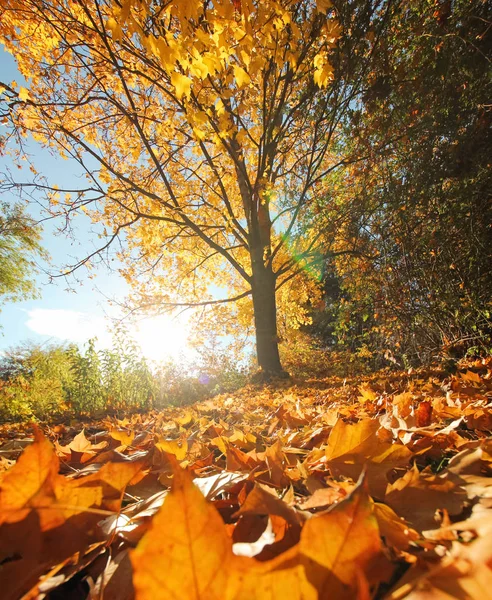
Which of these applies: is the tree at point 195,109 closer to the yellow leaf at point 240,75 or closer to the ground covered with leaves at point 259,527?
the yellow leaf at point 240,75

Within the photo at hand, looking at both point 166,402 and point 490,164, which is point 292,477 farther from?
point 166,402

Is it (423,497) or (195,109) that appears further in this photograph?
(195,109)

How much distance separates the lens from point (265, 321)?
618 cm

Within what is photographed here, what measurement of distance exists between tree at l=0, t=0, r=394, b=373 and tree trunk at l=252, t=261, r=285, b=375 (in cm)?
2

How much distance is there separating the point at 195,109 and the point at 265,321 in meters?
3.75

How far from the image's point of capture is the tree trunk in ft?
20.1

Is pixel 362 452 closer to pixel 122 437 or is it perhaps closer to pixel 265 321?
pixel 122 437

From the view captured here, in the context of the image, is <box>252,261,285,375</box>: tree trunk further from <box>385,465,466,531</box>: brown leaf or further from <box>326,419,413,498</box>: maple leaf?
<box>385,465,466,531</box>: brown leaf

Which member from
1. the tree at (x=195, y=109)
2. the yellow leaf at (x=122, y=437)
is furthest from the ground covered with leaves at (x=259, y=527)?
the tree at (x=195, y=109)

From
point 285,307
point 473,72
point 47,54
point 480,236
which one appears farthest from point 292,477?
point 285,307

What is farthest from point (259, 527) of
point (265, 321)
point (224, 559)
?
point (265, 321)

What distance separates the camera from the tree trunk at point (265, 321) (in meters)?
6.13

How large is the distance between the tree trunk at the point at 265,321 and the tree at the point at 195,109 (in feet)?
0.07

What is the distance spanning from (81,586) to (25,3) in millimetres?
5562
